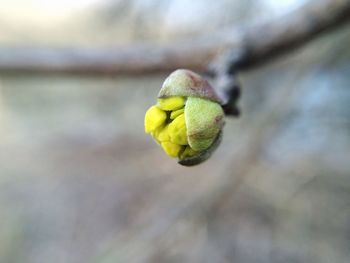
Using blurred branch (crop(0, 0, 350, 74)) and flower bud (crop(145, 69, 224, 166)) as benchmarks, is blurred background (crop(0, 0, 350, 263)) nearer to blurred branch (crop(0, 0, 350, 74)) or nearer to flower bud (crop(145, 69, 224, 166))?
blurred branch (crop(0, 0, 350, 74))

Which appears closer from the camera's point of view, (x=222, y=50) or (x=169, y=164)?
(x=222, y=50)

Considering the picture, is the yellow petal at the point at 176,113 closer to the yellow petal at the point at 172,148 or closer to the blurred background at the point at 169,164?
the yellow petal at the point at 172,148

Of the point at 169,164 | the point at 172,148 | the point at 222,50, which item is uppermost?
the point at 169,164

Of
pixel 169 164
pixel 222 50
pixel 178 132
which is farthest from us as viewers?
pixel 169 164

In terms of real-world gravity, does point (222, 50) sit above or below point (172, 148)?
above

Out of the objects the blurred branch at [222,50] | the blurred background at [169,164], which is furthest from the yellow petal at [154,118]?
the blurred background at [169,164]

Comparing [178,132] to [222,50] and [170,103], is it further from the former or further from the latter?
[222,50]

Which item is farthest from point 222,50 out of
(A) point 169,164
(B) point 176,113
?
(A) point 169,164

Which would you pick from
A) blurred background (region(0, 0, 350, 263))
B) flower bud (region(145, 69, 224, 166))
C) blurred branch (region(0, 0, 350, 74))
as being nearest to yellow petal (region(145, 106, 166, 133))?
flower bud (region(145, 69, 224, 166))
